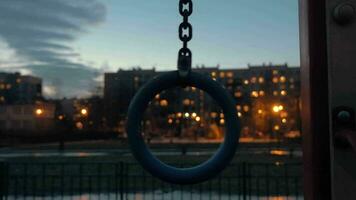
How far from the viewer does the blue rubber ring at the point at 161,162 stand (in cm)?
212

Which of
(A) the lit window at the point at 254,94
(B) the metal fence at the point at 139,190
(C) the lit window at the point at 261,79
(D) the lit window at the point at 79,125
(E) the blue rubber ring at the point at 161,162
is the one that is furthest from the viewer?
(C) the lit window at the point at 261,79

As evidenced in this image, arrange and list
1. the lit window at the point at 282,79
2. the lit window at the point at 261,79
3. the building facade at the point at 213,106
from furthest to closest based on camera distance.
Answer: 1. the lit window at the point at 282,79
2. the lit window at the point at 261,79
3. the building facade at the point at 213,106

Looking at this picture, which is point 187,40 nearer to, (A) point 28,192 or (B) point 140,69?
(A) point 28,192

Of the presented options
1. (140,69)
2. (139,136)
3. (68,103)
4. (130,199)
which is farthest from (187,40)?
(140,69)

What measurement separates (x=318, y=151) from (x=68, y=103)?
400ft

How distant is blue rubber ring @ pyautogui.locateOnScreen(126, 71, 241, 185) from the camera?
212 centimetres

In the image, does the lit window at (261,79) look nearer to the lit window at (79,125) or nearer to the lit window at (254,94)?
the lit window at (254,94)

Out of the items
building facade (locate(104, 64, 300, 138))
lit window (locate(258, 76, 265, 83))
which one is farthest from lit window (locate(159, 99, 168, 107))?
lit window (locate(258, 76, 265, 83))

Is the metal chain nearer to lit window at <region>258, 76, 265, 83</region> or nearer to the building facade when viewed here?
the building facade

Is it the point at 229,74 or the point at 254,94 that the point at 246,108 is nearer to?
the point at 254,94

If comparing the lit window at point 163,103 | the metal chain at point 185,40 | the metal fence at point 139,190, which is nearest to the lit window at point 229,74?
the lit window at point 163,103

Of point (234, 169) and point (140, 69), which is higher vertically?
point (140, 69)

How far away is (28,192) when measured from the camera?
1355 centimetres

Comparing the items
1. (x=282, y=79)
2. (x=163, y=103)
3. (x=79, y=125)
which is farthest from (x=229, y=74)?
(x=79, y=125)
